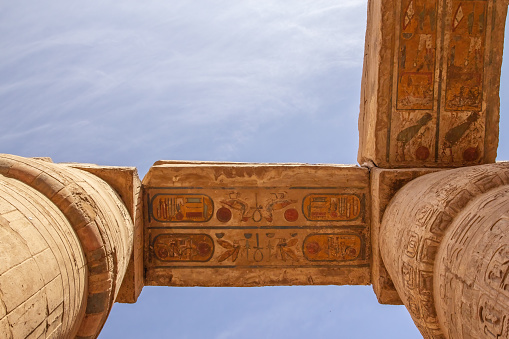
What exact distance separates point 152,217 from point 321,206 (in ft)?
6.05

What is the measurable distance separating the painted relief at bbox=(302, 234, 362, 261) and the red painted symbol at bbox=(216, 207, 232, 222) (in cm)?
89

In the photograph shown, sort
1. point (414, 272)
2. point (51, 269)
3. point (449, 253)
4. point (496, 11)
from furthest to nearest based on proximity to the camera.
A: 1. point (496, 11)
2. point (414, 272)
3. point (449, 253)
4. point (51, 269)

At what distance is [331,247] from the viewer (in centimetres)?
417

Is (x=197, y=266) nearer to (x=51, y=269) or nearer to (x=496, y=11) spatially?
(x=51, y=269)

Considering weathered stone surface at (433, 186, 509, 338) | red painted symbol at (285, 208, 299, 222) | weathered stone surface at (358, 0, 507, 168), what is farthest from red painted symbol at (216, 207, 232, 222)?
weathered stone surface at (433, 186, 509, 338)

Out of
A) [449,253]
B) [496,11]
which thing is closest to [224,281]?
[449,253]

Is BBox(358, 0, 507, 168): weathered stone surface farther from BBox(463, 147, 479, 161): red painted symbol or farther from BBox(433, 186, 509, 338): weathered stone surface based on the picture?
BBox(433, 186, 509, 338): weathered stone surface

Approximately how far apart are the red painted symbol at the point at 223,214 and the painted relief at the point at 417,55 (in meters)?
2.17

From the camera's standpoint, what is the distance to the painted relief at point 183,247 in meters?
4.12

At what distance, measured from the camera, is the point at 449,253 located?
251cm

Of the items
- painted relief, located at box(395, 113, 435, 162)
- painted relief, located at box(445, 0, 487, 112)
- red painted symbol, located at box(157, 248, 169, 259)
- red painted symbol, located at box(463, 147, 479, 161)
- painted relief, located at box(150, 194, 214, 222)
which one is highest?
painted relief, located at box(445, 0, 487, 112)

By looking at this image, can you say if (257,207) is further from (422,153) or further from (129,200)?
(422,153)

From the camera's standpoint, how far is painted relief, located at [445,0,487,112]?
3959mm

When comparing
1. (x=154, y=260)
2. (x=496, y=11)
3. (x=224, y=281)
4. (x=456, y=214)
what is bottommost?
(x=224, y=281)
